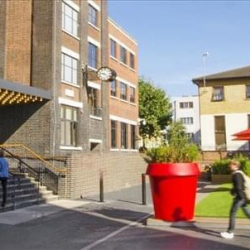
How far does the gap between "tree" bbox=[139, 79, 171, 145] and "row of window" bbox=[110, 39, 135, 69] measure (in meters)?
11.9

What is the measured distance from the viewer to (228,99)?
43.2 metres

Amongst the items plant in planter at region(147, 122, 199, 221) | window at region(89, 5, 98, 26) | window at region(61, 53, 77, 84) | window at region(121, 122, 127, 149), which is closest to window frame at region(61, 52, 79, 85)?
window at region(61, 53, 77, 84)

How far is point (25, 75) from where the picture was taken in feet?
73.7

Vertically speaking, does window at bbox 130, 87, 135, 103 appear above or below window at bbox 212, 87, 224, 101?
below

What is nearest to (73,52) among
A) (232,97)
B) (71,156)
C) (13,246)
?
(71,156)

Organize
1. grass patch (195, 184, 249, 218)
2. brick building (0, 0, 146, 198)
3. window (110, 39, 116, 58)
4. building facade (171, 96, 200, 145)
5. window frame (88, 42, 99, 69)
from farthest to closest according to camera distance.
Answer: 1. building facade (171, 96, 200, 145)
2. window (110, 39, 116, 58)
3. window frame (88, 42, 99, 69)
4. brick building (0, 0, 146, 198)
5. grass patch (195, 184, 249, 218)

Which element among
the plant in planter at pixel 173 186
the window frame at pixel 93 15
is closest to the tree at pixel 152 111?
the window frame at pixel 93 15

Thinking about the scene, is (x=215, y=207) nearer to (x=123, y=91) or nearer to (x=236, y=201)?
(x=236, y=201)

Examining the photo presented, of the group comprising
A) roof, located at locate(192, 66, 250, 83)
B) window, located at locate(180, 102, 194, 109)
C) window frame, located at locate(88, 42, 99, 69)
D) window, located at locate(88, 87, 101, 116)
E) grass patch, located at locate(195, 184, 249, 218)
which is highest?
window, located at locate(180, 102, 194, 109)

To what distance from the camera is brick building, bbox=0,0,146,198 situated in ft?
67.7

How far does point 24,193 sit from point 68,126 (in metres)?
7.57

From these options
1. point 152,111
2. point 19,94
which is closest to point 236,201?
point 19,94

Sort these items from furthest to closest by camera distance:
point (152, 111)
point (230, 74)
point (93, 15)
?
1. point (152, 111)
2. point (230, 74)
3. point (93, 15)

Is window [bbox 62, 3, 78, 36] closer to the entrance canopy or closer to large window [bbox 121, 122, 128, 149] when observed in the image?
the entrance canopy
